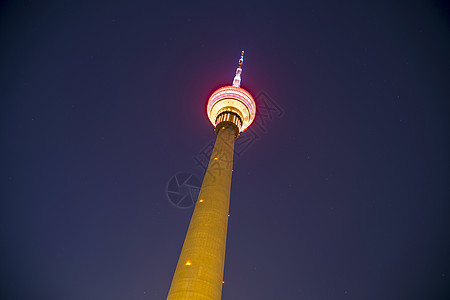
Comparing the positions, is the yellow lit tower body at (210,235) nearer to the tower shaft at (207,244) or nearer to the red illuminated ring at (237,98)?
the tower shaft at (207,244)

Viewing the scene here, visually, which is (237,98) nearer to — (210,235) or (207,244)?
(210,235)

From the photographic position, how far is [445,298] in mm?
68438

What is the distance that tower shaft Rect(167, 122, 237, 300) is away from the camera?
17016 millimetres

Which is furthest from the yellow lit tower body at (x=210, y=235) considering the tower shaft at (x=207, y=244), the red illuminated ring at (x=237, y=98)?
the red illuminated ring at (x=237, y=98)

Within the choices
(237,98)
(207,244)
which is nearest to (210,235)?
(207,244)

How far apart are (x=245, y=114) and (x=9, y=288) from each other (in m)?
78.0

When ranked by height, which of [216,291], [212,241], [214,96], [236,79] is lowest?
[216,291]

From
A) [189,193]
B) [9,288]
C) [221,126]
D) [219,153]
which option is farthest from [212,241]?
[9,288]

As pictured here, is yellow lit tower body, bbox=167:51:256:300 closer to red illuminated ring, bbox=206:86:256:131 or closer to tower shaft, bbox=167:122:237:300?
tower shaft, bbox=167:122:237:300

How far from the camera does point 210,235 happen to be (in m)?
19.9

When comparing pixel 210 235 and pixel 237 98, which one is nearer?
pixel 210 235

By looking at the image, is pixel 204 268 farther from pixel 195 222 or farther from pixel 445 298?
pixel 445 298

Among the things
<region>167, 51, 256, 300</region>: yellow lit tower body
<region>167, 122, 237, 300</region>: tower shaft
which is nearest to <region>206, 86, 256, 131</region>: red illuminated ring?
<region>167, 51, 256, 300</region>: yellow lit tower body

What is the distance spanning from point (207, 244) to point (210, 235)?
82cm
